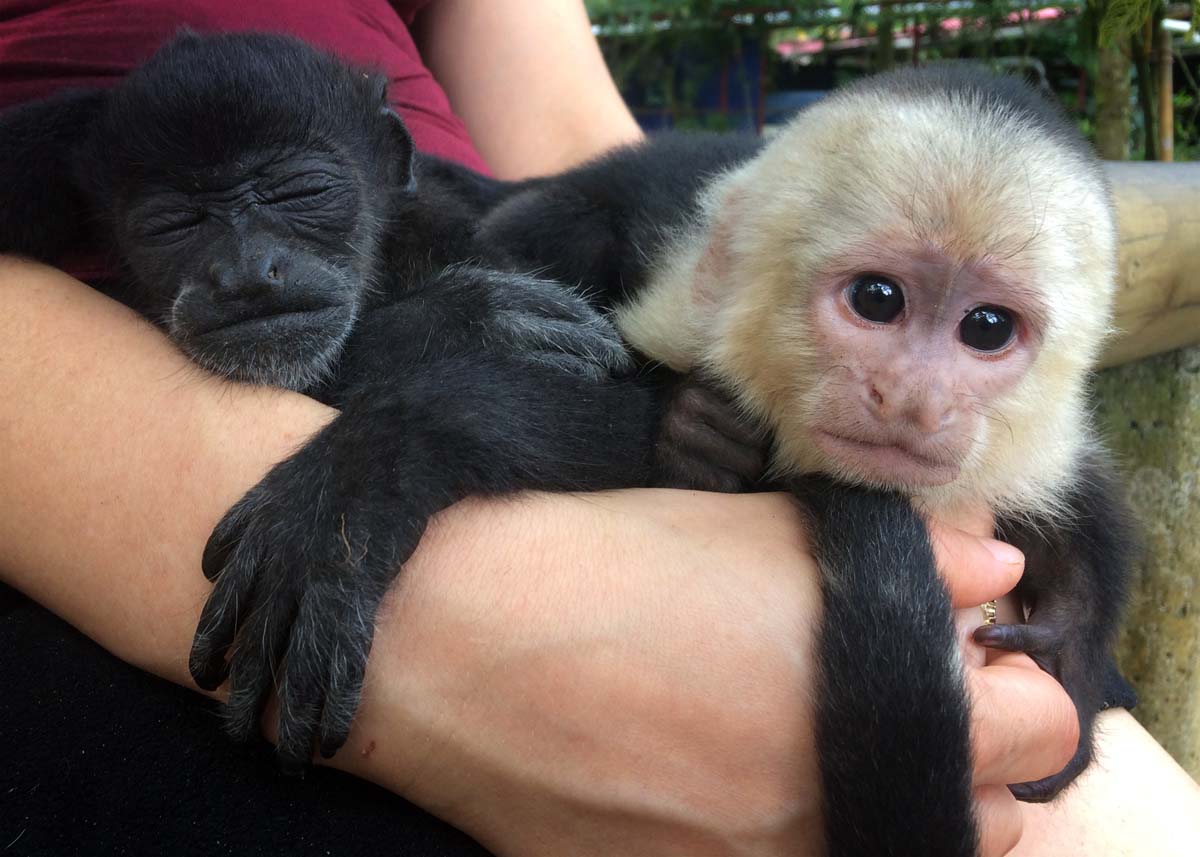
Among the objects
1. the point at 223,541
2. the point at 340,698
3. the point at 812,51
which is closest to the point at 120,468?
A: the point at 223,541

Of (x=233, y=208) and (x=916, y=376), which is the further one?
(x=233, y=208)

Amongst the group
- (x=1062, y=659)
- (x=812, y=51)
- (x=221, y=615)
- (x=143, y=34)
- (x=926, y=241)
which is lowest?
(x=1062, y=659)

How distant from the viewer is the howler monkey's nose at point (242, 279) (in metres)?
1.56

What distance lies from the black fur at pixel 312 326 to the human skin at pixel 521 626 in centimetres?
7

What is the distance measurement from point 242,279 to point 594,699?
88cm

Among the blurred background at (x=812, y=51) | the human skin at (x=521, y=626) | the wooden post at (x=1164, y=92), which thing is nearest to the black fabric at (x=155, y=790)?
the human skin at (x=521, y=626)

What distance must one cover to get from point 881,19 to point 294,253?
194 inches

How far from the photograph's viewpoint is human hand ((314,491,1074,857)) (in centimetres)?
123

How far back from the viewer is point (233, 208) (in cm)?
162

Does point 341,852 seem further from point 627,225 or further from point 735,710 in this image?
point 627,225

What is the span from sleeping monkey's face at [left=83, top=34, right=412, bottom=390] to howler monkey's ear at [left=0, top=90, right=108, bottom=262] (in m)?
0.06

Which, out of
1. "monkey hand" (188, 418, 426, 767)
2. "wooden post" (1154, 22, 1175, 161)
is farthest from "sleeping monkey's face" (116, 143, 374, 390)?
"wooden post" (1154, 22, 1175, 161)

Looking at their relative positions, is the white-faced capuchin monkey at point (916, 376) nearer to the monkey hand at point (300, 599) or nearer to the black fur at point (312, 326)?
the black fur at point (312, 326)

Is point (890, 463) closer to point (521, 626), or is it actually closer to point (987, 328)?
point (987, 328)
